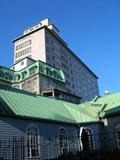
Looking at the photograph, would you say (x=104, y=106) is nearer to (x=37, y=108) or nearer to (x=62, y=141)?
(x=62, y=141)

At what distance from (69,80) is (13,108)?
245ft

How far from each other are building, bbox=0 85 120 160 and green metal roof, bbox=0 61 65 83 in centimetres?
A: 2698

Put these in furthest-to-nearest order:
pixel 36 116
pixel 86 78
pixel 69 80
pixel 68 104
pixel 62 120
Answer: pixel 86 78, pixel 69 80, pixel 68 104, pixel 62 120, pixel 36 116

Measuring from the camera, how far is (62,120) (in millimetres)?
30844

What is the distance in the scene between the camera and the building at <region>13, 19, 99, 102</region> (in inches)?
3568

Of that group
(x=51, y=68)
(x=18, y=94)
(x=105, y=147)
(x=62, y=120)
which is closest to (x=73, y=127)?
(x=62, y=120)

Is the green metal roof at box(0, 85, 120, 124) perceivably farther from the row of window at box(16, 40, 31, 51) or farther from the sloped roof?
the row of window at box(16, 40, 31, 51)

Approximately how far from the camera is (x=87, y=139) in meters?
31.7

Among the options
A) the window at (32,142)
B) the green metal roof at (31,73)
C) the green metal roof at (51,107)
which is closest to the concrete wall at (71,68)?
the green metal roof at (31,73)

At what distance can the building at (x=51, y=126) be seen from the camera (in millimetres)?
25256

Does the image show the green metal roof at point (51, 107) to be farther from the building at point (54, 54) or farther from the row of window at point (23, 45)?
the row of window at point (23, 45)

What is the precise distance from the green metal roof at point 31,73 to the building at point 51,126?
2698 centimetres

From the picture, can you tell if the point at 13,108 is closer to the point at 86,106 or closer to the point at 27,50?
the point at 86,106

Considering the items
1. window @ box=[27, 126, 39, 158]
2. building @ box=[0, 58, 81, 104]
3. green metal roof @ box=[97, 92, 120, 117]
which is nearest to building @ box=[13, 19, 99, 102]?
building @ box=[0, 58, 81, 104]
